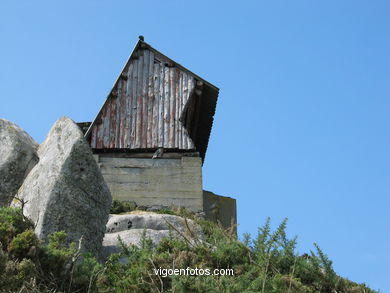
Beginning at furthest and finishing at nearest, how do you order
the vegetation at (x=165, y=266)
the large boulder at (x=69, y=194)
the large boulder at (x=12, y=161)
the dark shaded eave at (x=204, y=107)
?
the dark shaded eave at (x=204, y=107) < the large boulder at (x=12, y=161) < the large boulder at (x=69, y=194) < the vegetation at (x=165, y=266)

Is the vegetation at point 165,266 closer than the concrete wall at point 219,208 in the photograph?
Yes

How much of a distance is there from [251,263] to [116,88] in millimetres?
11977

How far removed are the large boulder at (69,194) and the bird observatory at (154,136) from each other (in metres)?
8.24

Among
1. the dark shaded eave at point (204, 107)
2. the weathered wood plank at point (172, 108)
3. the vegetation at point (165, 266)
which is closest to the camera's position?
the vegetation at point (165, 266)

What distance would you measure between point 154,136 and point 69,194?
9.84 meters

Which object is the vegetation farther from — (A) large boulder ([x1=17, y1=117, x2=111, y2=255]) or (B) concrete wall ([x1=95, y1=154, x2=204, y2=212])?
(B) concrete wall ([x1=95, y1=154, x2=204, y2=212])

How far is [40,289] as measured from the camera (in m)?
6.71

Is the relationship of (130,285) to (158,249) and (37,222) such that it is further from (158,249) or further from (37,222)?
Answer: (37,222)

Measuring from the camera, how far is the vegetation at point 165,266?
6688mm

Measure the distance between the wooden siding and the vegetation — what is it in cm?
999

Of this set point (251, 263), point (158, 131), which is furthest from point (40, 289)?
point (158, 131)

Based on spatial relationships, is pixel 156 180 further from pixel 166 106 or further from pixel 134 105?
pixel 134 105

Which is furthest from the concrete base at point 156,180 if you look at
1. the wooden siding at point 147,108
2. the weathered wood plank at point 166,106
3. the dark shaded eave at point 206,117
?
the dark shaded eave at point 206,117

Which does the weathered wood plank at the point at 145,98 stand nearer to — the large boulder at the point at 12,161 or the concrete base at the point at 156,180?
the concrete base at the point at 156,180
